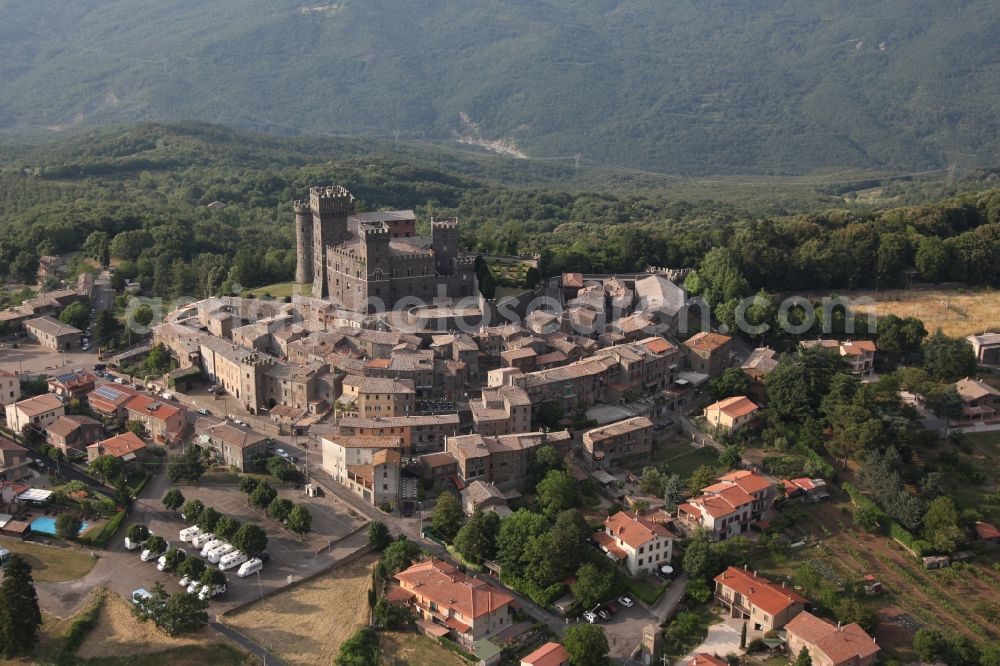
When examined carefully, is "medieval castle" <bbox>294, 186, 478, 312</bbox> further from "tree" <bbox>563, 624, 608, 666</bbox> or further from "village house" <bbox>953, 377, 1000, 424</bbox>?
"tree" <bbox>563, 624, 608, 666</bbox>

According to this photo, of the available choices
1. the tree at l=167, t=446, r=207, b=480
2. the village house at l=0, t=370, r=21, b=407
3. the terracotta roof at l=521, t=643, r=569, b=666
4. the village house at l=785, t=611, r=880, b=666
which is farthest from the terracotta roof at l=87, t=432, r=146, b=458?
the village house at l=785, t=611, r=880, b=666

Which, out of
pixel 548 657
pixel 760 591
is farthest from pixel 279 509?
pixel 760 591

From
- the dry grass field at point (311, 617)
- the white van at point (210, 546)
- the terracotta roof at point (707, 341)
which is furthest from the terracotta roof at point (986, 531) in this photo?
the white van at point (210, 546)

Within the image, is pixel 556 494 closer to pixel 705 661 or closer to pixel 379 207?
pixel 705 661

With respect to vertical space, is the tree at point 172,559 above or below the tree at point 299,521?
below

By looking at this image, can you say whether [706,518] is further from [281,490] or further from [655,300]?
[655,300]

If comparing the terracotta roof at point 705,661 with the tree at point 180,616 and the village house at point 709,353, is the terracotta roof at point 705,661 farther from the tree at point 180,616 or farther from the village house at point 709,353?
the village house at point 709,353
